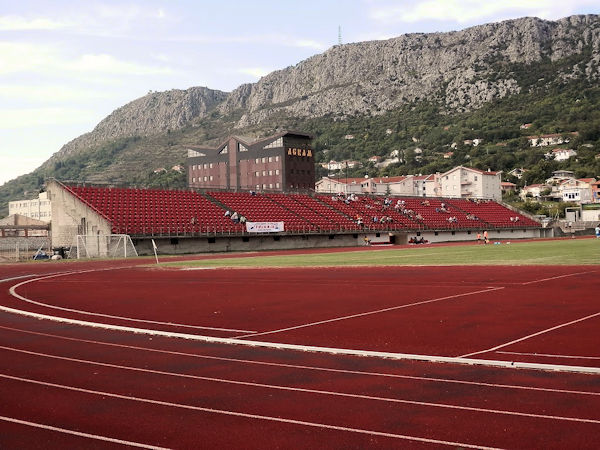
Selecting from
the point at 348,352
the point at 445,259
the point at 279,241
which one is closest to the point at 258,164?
the point at 279,241

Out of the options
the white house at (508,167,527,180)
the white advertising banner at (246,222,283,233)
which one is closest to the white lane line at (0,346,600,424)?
the white advertising banner at (246,222,283,233)

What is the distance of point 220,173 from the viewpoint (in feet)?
472

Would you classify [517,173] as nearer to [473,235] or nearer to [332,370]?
[473,235]

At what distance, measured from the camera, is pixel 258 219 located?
64.1 m

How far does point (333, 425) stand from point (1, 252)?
165ft

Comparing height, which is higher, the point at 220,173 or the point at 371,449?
the point at 220,173

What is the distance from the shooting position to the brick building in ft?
419

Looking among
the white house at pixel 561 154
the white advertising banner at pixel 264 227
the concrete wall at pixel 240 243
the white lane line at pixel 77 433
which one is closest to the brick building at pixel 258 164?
the concrete wall at pixel 240 243

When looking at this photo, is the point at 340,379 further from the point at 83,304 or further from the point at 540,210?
the point at 540,210

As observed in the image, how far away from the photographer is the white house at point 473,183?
13612 centimetres

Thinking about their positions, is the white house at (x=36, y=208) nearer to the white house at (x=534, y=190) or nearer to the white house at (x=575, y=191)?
the white house at (x=534, y=190)

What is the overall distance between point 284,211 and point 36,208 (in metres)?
98.6

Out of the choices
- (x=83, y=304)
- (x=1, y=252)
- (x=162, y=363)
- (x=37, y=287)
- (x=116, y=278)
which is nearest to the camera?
(x=162, y=363)

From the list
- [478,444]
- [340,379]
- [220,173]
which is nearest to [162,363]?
[340,379]
